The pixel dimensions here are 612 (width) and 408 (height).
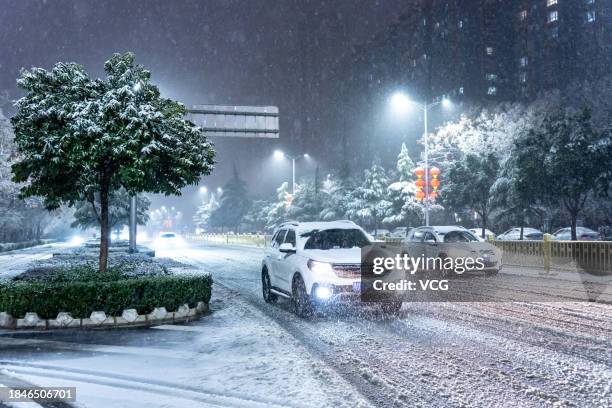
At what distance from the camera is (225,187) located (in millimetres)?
107188

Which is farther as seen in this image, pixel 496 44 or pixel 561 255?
pixel 496 44

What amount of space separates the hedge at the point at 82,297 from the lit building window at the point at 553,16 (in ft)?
386

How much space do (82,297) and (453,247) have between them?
13301 mm

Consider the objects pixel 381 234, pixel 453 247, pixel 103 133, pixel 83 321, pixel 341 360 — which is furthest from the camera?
pixel 381 234

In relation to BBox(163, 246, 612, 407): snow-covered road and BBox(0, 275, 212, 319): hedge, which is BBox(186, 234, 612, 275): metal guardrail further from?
BBox(0, 275, 212, 319): hedge

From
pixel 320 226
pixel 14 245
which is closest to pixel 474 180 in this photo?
pixel 320 226

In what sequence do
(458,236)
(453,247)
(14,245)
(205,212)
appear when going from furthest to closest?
(205,212)
(14,245)
(458,236)
(453,247)

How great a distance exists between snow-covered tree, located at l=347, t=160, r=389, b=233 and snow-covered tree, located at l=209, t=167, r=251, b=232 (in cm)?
5121

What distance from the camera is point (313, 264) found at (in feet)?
34.9

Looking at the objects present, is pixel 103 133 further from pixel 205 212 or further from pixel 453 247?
pixel 205 212

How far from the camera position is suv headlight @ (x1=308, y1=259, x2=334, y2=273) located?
1044cm

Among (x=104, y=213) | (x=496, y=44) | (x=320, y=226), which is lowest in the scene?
(x=320, y=226)

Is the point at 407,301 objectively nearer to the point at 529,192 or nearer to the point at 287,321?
the point at 287,321

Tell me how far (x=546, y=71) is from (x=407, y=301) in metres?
108
